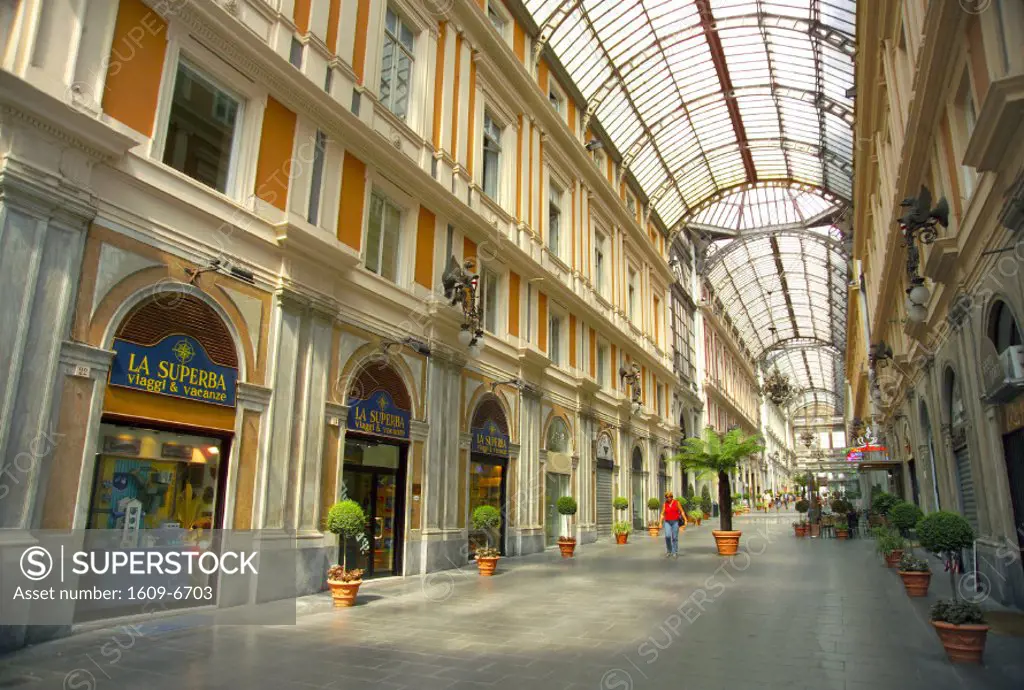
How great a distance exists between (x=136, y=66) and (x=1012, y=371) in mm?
12684

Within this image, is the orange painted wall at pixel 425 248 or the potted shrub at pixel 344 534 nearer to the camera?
the potted shrub at pixel 344 534

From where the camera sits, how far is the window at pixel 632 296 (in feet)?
103

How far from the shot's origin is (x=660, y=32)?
→ 26125 millimetres

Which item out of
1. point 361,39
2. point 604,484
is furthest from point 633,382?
point 361,39

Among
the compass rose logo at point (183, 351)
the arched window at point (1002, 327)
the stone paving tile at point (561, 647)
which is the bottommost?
the stone paving tile at point (561, 647)

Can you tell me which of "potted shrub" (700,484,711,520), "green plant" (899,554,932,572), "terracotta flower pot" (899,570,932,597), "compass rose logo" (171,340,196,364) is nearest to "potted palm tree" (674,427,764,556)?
"green plant" (899,554,932,572)

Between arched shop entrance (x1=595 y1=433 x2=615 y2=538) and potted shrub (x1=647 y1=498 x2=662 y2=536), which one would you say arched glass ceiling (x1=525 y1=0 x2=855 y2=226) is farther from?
potted shrub (x1=647 y1=498 x2=662 y2=536)

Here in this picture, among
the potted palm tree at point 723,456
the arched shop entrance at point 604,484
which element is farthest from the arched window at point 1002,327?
the arched shop entrance at point 604,484

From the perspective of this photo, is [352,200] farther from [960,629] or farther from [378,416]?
[960,629]

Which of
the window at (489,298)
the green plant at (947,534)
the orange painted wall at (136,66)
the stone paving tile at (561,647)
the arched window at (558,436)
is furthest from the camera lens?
the arched window at (558,436)

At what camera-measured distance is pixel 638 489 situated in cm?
3034

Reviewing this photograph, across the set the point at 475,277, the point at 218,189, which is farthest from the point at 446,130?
the point at 218,189

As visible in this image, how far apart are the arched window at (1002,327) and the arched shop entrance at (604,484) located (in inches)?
639

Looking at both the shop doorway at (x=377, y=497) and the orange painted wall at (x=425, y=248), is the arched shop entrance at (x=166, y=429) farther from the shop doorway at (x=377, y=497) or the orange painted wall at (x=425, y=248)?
the orange painted wall at (x=425, y=248)
